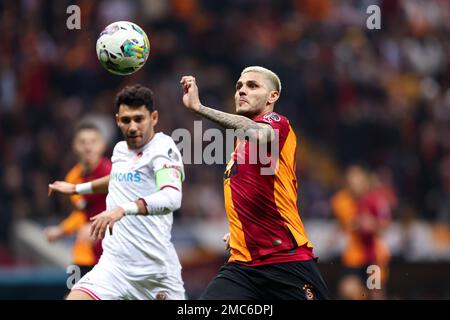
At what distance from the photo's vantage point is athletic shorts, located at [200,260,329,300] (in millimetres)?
7160

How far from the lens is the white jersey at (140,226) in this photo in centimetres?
803

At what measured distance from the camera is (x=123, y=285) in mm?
7988

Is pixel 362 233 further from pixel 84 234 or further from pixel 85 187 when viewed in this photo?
pixel 85 187

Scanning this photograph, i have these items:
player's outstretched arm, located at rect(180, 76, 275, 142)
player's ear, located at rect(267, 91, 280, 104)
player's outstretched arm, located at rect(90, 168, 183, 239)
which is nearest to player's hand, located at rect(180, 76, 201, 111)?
player's outstretched arm, located at rect(180, 76, 275, 142)

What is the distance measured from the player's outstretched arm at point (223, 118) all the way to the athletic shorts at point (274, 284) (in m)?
1.00

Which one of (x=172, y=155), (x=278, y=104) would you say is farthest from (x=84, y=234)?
(x=278, y=104)

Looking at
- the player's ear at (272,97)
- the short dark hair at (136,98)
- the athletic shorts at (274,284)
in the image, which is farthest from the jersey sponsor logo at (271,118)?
the short dark hair at (136,98)

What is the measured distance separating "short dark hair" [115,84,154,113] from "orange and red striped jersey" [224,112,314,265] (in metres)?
1.13

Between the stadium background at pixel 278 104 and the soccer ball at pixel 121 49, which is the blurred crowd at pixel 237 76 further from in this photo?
the soccer ball at pixel 121 49

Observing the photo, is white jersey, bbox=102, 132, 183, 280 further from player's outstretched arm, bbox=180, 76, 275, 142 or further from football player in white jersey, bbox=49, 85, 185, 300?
player's outstretched arm, bbox=180, 76, 275, 142

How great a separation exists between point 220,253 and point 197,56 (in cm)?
440

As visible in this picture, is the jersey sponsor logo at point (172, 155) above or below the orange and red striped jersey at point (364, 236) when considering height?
above

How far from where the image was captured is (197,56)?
59.3 feet
